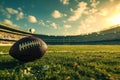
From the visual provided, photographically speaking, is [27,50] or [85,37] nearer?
[27,50]

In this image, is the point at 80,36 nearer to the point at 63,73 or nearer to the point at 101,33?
the point at 101,33

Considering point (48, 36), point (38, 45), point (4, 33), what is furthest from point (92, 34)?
point (38, 45)

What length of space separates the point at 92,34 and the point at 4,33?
2611 inches

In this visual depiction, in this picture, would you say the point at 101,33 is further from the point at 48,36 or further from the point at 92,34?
the point at 48,36

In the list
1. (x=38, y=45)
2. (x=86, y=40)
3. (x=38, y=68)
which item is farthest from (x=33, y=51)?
(x=86, y=40)

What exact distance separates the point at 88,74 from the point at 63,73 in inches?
36.8

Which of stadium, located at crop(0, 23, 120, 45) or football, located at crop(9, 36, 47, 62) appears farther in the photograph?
stadium, located at crop(0, 23, 120, 45)

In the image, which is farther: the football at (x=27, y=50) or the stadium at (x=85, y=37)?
the stadium at (x=85, y=37)

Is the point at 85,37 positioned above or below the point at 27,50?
below

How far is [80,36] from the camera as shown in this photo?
413ft

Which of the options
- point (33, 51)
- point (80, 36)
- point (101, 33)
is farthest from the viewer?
point (80, 36)

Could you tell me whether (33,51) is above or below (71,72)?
above

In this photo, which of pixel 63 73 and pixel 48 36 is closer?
pixel 63 73

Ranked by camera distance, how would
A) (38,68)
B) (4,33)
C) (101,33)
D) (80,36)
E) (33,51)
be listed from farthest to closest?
(80,36)
(101,33)
(4,33)
(33,51)
(38,68)
